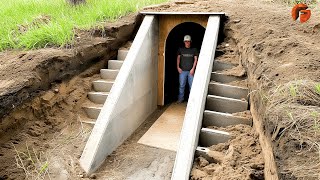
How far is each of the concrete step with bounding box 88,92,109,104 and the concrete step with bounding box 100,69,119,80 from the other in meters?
0.57

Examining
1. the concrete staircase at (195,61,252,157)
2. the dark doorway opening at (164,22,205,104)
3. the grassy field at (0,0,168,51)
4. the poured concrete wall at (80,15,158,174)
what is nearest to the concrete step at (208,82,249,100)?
the concrete staircase at (195,61,252,157)

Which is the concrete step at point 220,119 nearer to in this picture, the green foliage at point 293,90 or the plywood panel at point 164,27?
the green foliage at point 293,90

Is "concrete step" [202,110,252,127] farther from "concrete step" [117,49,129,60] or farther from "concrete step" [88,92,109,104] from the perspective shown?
"concrete step" [117,49,129,60]

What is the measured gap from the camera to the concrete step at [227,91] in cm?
527

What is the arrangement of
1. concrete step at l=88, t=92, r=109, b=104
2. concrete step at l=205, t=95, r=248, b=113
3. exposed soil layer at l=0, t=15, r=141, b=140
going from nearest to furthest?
1. exposed soil layer at l=0, t=15, r=141, b=140
2. concrete step at l=205, t=95, r=248, b=113
3. concrete step at l=88, t=92, r=109, b=104

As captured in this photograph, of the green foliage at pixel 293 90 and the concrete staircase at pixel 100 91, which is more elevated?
the green foliage at pixel 293 90

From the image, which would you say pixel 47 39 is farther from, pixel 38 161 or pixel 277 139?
pixel 277 139

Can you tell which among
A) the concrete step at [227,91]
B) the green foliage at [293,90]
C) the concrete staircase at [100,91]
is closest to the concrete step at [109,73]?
the concrete staircase at [100,91]

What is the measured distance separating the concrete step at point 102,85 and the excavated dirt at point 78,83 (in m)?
0.20

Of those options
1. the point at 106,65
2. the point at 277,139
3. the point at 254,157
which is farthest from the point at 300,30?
the point at 106,65

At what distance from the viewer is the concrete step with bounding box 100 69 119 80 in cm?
667

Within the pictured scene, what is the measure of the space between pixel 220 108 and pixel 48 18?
4.94m

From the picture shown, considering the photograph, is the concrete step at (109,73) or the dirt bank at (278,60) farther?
the concrete step at (109,73)

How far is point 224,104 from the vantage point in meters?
5.12
